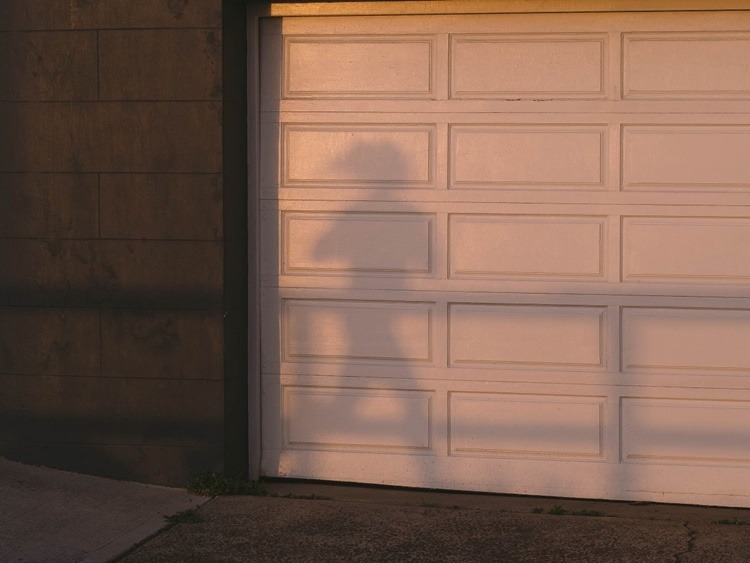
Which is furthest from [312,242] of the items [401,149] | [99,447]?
[99,447]

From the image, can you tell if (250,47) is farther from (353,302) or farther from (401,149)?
(353,302)

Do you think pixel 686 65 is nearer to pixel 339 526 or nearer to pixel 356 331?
pixel 356 331

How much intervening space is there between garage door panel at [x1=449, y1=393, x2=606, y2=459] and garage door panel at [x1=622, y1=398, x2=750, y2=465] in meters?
0.16

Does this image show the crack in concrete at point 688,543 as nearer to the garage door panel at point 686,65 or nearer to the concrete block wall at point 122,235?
the garage door panel at point 686,65

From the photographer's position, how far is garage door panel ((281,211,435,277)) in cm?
578

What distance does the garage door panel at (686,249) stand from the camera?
217 inches

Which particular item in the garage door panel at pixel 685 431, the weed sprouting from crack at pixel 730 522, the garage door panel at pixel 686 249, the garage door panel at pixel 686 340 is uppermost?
the garage door panel at pixel 686 249

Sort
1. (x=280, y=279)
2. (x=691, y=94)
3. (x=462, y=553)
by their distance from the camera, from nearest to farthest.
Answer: (x=462, y=553) < (x=691, y=94) < (x=280, y=279)

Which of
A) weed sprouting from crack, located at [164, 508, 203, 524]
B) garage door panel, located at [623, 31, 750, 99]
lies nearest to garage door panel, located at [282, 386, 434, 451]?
weed sprouting from crack, located at [164, 508, 203, 524]

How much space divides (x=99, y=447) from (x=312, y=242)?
1493mm

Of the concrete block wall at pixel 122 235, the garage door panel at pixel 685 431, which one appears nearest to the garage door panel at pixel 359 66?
the concrete block wall at pixel 122 235

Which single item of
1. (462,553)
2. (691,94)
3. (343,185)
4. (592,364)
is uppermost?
(691,94)

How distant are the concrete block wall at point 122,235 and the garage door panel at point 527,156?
3.73 feet

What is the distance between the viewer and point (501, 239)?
5703mm
